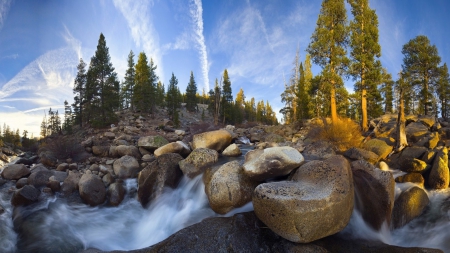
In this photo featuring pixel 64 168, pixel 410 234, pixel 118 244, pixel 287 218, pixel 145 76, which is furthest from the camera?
pixel 145 76

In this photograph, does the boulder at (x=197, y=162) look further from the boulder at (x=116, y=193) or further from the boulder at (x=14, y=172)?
the boulder at (x=14, y=172)

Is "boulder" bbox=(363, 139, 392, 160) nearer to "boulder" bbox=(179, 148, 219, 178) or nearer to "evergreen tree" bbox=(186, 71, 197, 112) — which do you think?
"boulder" bbox=(179, 148, 219, 178)

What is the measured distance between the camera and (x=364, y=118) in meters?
17.6

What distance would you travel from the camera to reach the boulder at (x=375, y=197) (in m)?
5.46

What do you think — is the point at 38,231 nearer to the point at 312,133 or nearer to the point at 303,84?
the point at 312,133

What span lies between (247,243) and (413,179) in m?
6.90

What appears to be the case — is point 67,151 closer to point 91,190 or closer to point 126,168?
point 126,168

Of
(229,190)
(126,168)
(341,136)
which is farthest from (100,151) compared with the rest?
(341,136)

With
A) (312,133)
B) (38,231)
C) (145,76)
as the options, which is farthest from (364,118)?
(145,76)

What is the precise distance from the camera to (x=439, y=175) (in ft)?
24.2

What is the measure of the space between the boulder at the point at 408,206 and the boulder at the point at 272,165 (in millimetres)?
2847

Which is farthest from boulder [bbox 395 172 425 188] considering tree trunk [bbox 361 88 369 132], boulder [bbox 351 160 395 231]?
tree trunk [bbox 361 88 369 132]

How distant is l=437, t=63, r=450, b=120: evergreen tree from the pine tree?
631 inches

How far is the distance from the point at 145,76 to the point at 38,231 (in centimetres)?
3675
